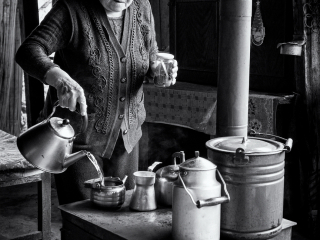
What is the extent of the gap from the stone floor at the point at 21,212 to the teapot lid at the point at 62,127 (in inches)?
98.3

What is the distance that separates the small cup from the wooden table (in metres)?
0.67

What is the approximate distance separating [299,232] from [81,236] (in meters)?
2.83

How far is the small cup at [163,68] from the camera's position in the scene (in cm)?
276

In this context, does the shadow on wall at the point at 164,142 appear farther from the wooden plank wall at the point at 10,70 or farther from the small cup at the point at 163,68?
the small cup at the point at 163,68

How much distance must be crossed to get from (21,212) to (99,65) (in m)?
3.00

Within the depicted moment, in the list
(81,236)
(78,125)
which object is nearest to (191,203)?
(81,236)

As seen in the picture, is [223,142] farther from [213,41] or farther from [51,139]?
[213,41]

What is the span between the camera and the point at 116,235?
2174 millimetres

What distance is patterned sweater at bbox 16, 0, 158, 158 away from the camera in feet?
8.95

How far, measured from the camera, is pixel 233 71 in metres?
2.61

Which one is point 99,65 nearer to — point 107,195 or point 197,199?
point 107,195

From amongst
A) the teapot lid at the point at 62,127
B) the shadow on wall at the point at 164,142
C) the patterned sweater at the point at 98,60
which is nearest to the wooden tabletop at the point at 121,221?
the teapot lid at the point at 62,127

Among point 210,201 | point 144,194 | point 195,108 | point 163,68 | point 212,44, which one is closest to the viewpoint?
point 210,201

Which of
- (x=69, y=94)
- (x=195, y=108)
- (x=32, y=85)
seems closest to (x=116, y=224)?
(x=69, y=94)
